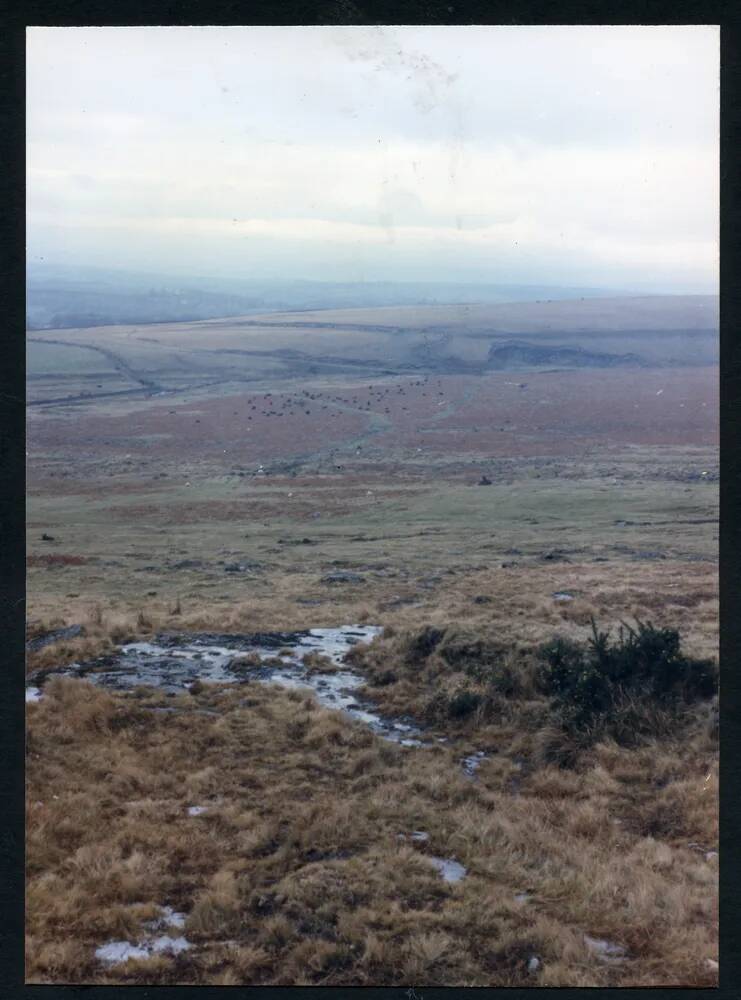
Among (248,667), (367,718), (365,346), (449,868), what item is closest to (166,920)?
(449,868)

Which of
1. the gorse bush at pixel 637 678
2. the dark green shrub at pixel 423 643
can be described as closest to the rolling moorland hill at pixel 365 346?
the dark green shrub at pixel 423 643

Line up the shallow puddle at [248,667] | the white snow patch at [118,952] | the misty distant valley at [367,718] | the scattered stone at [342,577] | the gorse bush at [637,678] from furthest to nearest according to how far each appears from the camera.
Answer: the scattered stone at [342,577] < the shallow puddle at [248,667] < the gorse bush at [637,678] < the misty distant valley at [367,718] < the white snow patch at [118,952]

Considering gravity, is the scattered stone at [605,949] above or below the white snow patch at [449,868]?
above

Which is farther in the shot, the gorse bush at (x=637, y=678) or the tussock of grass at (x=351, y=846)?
the gorse bush at (x=637, y=678)

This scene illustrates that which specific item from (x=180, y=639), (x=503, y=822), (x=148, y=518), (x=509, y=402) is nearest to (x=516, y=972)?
(x=503, y=822)

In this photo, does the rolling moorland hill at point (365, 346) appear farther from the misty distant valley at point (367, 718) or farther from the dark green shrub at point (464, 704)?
the dark green shrub at point (464, 704)

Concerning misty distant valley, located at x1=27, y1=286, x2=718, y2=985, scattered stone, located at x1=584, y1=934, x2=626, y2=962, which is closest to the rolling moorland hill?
misty distant valley, located at x1=27, y1=286, x2=718, y2=985

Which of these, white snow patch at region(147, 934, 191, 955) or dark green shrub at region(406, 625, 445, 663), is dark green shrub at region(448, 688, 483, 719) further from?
white snow patch at region(147, 934, 191, 955)
